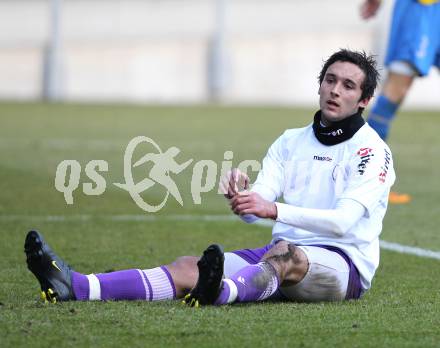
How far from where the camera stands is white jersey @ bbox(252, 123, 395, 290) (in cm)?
582

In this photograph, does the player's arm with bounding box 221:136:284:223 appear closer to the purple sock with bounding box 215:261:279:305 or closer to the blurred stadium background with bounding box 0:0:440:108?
the purple sock with bounding box 215:261:279:305

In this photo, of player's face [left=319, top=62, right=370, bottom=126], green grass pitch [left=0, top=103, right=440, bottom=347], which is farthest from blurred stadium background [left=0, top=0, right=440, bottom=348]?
player's face [left=319, top=62, right=370, bottom=126]

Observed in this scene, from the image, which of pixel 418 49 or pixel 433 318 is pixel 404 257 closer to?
pixel 433 318

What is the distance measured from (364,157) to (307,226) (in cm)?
48

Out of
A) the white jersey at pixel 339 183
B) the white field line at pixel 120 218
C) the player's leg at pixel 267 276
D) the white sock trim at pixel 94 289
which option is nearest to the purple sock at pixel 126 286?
the white sock trim at pixel 94 289

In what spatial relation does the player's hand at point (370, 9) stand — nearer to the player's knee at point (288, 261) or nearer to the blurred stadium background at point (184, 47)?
the player's knee at point (288, 261)

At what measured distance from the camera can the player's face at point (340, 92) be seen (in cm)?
595

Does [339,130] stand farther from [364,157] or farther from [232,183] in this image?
[232,183]

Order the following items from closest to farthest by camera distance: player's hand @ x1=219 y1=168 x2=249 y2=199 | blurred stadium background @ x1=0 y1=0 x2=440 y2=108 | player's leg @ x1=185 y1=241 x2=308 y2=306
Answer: player's leg @ x1=185 y1=241 x2=308 y2=306 → player's hand @ x1=219 y1=168 x2=249 y2=199 → blurred stadium background @ x1=0 y1=0 x2=440 y2=108

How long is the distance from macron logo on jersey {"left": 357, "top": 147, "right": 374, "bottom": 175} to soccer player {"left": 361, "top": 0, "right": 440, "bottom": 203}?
474cm

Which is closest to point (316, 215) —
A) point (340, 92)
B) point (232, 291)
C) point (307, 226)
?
point (307, 226)

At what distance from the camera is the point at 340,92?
596 centimetres

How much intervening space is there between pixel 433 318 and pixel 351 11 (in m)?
27.5

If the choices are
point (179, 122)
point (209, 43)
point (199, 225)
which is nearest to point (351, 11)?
point (209, 43)
